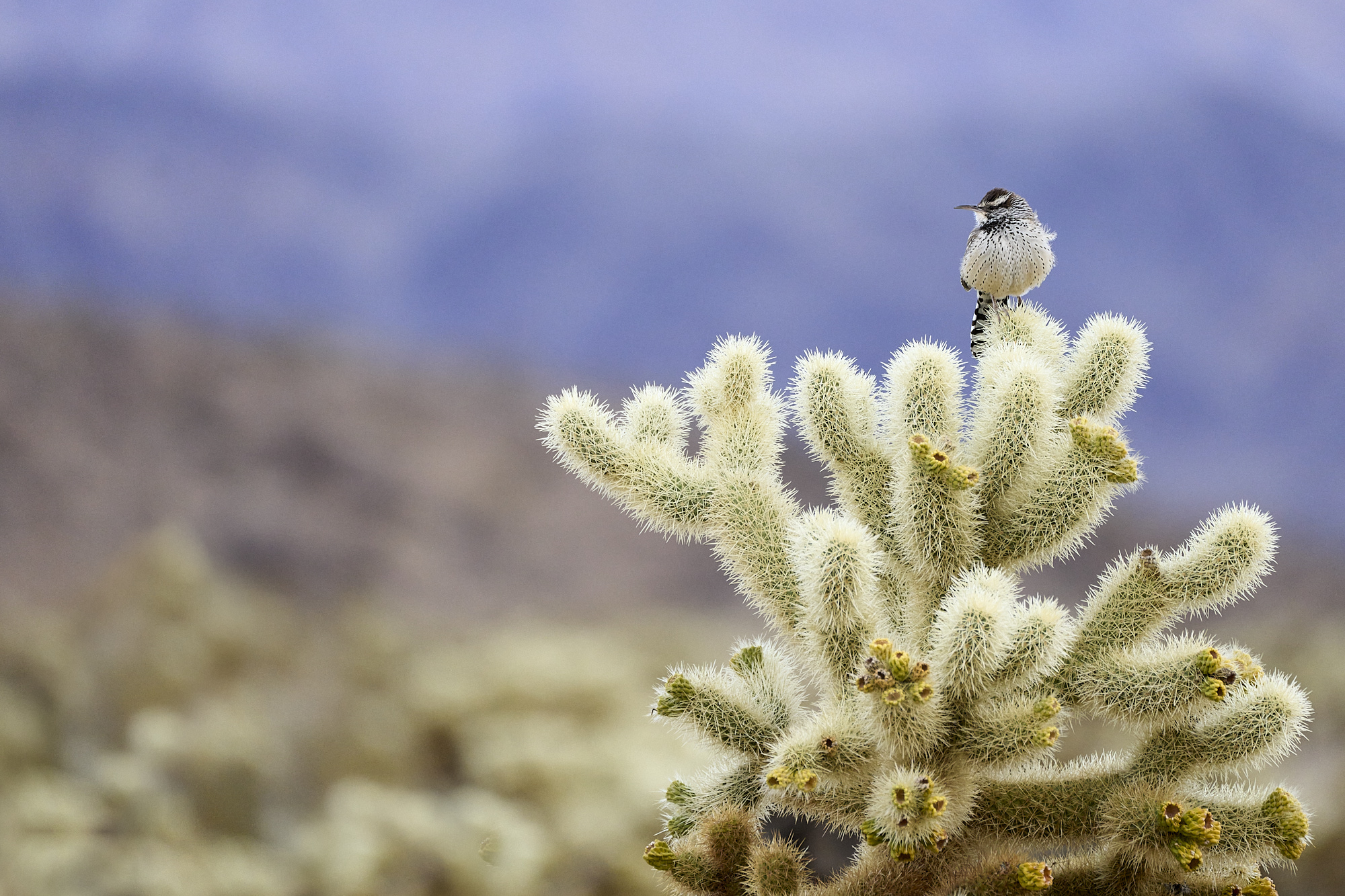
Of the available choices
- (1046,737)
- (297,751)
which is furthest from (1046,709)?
(297,751)

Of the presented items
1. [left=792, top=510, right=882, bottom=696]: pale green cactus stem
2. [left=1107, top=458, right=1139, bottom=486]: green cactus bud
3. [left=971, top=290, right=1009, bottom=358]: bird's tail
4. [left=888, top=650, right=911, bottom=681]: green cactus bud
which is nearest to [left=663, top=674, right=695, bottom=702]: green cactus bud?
[left=792, top=510, right=882, bottom=696]: pale green cactus stem

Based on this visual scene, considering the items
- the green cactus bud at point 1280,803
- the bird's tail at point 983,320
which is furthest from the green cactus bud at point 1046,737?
the bird's tail at point 983,320

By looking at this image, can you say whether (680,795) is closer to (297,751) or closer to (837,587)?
(837,587)

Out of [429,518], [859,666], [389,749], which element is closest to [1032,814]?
[859,666]

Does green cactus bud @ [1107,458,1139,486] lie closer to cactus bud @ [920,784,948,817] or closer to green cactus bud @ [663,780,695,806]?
cactus bud @ [920,784,948,817]

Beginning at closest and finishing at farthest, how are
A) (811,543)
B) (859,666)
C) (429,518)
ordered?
(811,543) < (859,666) < (429,518)

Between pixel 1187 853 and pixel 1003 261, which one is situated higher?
pixel 1003 261

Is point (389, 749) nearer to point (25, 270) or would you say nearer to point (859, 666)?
point (859, 666)
